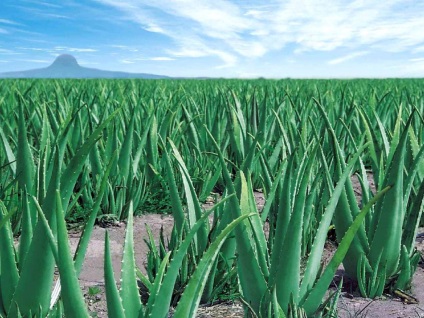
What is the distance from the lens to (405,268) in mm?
1229

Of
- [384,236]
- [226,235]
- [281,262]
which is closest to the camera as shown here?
[226,235]

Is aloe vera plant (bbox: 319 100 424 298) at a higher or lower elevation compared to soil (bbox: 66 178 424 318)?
higher

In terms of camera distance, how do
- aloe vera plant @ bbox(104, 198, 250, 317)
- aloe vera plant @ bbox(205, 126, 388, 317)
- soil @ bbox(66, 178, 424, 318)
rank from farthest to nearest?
soil @ bbox(66, 178, 424, 318)
aloe vera plant @ bbox(205, 126, 388, 317)
aloe vera plant @ bbox(104, 198, 250, 317)

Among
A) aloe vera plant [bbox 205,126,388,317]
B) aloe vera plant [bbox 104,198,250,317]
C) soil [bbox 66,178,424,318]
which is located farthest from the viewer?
soil [bbox 66,178,424,318]

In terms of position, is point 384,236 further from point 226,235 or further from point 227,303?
point 226,235

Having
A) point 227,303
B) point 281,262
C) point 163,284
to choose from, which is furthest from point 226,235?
point 227,303

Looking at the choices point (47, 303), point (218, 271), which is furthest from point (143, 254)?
point (47, 303)

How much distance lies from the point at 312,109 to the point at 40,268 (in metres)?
2.09

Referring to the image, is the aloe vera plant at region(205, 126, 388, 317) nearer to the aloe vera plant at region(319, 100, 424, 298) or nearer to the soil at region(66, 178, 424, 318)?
the soil at region(66, 178, 424, 318)

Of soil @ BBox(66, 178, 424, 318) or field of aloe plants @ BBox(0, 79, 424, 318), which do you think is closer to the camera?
field of aloe plants @ BBox(0, 79, 424, 318)

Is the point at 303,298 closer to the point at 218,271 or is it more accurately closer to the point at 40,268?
the point at 218,271

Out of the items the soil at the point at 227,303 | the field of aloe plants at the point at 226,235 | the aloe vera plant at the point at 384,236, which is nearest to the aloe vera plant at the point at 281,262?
the field of aloe plants at the point at 226,235

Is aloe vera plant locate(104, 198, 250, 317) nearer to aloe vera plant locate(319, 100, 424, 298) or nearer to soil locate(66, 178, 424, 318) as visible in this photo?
soil locate(66, 178, 424, 318)

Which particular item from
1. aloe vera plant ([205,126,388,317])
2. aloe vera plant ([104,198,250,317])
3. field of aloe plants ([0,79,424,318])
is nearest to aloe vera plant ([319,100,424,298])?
field of aloe plants ([0,79,424,318])
